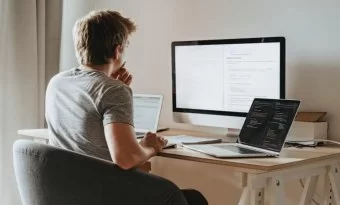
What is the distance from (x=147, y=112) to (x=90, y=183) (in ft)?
3.13


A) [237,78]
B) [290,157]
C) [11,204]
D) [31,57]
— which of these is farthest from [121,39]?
[11,204]

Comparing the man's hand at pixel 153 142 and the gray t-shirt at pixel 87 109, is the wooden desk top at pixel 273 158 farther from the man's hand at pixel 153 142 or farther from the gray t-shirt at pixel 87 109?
the gray t-shirt at pixel 87 109

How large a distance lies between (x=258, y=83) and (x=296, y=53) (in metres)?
0.29

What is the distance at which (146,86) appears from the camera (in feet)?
9.82

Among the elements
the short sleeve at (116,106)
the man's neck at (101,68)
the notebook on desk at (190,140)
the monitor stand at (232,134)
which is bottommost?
the notebook on desk at (190,140)

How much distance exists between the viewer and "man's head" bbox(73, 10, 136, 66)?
1.93 meters

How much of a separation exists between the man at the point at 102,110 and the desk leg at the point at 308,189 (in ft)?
1.42

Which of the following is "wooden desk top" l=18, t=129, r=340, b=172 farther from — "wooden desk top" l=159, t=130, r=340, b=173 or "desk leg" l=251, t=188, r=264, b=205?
"desk leg" l=251, t=188, r=264, b=205

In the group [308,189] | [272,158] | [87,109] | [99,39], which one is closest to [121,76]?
[99,39]

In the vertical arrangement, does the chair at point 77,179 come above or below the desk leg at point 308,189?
above

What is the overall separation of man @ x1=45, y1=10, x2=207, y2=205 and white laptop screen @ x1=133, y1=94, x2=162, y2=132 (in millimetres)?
443

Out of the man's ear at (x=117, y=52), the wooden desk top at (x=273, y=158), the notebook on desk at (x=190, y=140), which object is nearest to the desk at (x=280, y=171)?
the wooden desk top at (x=273, y=158)

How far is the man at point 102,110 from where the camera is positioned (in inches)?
65.1

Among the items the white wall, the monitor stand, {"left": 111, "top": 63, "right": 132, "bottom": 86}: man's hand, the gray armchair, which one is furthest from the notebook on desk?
the gray armchair
